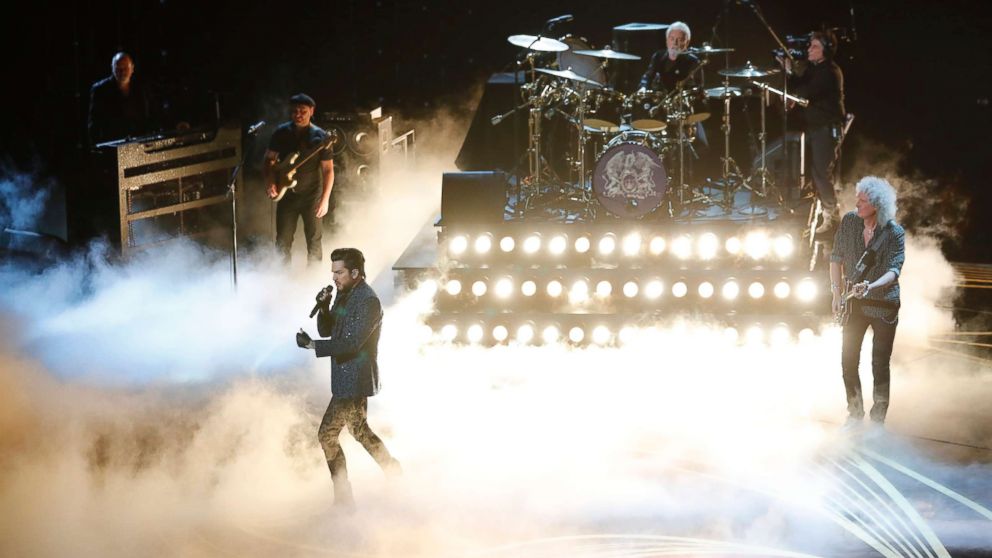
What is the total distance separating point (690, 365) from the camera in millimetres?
10141

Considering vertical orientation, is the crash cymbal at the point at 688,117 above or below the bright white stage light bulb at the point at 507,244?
above

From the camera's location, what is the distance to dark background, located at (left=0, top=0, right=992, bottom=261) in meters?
13.2

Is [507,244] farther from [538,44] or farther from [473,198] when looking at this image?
[538,44]

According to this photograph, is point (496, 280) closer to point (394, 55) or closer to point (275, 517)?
point (275, 517)

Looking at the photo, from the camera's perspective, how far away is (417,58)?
48.3ft

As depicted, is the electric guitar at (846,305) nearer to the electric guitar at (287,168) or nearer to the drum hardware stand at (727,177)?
the drum hardware stand at (727,177)

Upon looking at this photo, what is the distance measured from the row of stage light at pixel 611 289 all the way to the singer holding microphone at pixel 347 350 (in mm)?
3567

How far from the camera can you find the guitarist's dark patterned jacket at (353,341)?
685cm

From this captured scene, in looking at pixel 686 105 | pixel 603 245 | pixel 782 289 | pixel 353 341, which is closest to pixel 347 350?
pixel 353 341

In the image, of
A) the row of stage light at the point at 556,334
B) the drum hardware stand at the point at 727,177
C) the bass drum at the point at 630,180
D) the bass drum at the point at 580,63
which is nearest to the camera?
the row of stage light at the point at 556,334

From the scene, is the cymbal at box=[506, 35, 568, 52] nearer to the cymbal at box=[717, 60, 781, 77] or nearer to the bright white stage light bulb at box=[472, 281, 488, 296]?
the cymbal at box=[717, 60, 781, 77]

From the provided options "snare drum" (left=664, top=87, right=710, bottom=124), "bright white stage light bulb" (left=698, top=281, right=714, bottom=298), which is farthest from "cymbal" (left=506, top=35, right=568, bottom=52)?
"bright white stage light bulb" (left=698, top=281, right=714, bottom=298)

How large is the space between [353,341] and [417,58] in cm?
848

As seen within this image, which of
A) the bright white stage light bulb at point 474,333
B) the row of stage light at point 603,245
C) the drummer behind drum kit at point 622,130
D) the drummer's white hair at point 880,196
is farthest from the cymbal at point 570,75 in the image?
the drummer's white hair at point 880,196
